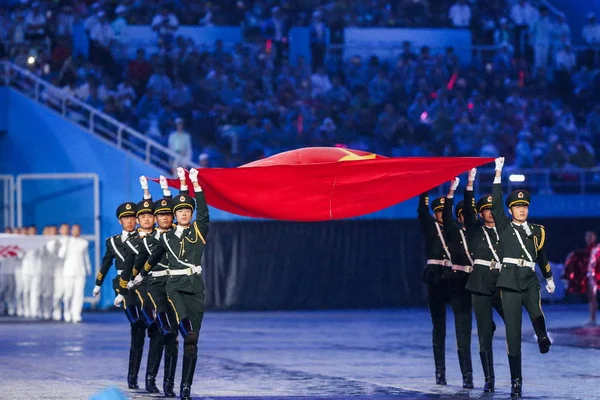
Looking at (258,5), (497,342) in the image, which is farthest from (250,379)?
(258,5)

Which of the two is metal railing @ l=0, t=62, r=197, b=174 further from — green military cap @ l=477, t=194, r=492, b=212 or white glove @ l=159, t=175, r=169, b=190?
green military cap @ l=477, t=194, r=492, b=212

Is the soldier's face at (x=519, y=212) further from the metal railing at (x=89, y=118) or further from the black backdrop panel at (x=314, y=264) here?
the black backdrop panel at (x=314, y=264)

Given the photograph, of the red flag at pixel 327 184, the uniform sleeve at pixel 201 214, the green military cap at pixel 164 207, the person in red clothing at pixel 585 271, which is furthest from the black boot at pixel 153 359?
the person in red clothing at pixel 585 271

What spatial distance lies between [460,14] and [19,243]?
1342 centimetres

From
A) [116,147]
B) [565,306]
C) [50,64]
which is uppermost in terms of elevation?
[50,64]

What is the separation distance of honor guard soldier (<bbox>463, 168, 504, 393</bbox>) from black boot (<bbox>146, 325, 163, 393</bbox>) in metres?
3.42

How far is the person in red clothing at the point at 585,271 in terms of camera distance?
2238cm

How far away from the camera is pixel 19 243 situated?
25.4 metres

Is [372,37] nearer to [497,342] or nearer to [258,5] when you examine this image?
[258,5]

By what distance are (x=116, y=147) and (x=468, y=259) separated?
A: 578 inches

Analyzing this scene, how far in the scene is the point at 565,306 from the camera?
28.7 m

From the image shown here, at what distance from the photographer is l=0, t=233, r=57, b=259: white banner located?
25.4 m

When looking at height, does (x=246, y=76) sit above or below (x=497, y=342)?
above

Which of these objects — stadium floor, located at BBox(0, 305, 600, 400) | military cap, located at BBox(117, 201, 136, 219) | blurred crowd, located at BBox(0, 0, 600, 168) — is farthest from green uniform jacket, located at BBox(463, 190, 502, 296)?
blurred crowd, located at BBox(0, 0, 600, 168)
